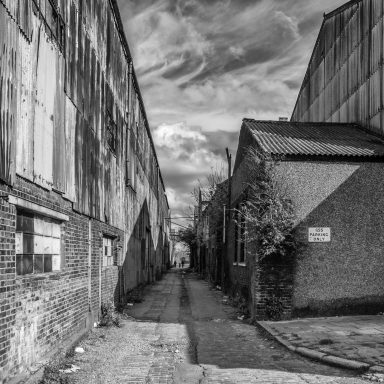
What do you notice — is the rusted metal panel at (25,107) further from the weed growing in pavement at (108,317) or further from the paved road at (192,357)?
the weed growing in pavement at (108,317)

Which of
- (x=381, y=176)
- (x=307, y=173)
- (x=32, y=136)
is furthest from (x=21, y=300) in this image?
(x=381, y=176)

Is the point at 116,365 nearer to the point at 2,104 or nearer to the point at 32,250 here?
the point at 32,250

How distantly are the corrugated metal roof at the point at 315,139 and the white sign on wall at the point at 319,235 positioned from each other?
190cm

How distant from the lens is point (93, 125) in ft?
38.0

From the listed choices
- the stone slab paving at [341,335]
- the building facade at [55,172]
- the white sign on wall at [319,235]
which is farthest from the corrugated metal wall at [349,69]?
the building facade at [55,172]

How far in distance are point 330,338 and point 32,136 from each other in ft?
21.0

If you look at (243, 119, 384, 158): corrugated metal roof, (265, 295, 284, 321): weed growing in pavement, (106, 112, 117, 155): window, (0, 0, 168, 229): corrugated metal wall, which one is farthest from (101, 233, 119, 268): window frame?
(243, 119, 384, 158): corrugated metal roof

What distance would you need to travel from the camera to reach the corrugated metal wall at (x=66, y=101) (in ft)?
20.1

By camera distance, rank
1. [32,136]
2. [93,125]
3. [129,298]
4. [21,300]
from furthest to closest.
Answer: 1. [129,298]
2. [93,125]
3. [32,136]
4. [21,300]

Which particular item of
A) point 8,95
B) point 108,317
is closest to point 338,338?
point 108,317

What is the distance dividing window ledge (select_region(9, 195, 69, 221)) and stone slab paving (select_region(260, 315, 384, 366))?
4.65 metres

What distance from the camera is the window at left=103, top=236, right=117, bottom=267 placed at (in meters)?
13.7

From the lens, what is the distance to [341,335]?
9.71 meters

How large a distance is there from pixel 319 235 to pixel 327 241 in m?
0.25
